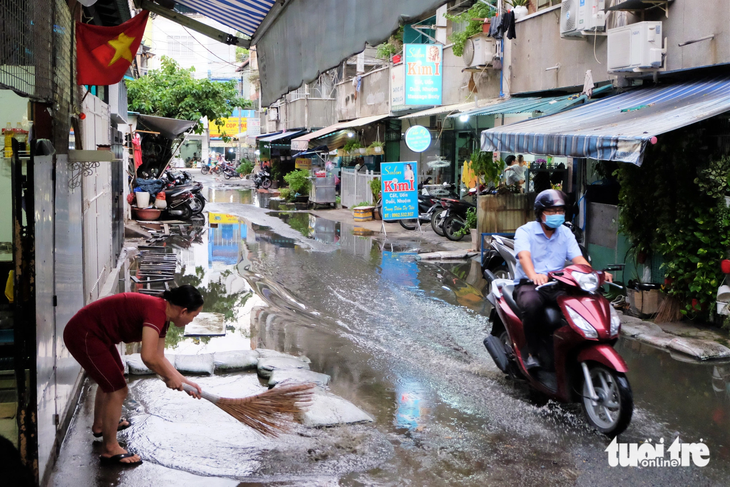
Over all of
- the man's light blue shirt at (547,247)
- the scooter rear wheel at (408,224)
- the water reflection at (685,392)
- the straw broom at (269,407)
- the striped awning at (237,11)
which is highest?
the striped awning at (237,11)

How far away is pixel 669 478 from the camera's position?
170 inches

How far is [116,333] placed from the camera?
434cm

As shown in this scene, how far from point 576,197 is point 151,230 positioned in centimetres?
1030

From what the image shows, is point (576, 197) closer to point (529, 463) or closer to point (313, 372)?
point (313, 372)

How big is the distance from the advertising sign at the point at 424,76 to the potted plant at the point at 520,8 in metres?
3.90

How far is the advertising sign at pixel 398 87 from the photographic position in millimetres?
19281

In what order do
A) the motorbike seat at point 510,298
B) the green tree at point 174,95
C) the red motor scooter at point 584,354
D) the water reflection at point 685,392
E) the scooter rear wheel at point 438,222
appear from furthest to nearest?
the green tree at point 174,95
the scooter rear wheel at point 438,222
the motorbike seat at point 510,298
the water reflection at point 685,392
the red motor scooter at point 584,354

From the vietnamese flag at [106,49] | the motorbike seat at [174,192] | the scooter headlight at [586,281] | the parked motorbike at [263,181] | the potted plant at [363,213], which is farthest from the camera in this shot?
the parked motorbike at [263,181]

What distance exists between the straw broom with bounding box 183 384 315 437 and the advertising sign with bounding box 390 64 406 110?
1507 centimetres

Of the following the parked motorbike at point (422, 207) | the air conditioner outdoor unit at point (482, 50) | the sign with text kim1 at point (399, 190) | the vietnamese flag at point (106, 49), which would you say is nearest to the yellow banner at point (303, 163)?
the parked motorbike at point (422, 207)

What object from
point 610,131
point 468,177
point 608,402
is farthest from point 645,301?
point 468,177

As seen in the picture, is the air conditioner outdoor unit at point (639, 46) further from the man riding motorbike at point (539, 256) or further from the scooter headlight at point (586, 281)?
the scooter headlight at point (586, 281)

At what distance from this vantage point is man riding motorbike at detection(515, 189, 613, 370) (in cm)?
537

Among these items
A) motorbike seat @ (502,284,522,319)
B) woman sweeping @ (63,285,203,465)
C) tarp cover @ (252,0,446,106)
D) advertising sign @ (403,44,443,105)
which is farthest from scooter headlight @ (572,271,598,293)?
advertising sign @ (403,44,443,105)
